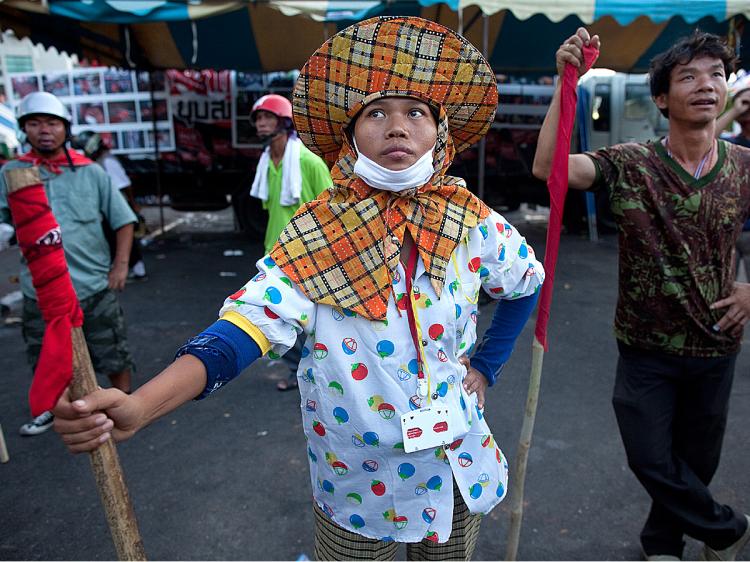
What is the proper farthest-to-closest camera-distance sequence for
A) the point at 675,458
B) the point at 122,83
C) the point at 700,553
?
the point at 122,83 → the point at 700,553 → the point at 675,458

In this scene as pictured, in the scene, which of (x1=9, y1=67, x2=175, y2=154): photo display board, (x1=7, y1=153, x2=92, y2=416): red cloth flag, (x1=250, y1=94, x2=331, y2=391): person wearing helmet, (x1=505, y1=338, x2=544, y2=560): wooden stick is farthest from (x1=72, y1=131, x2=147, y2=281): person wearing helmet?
(x1=7, y1=153, x2=92, y2=416): red cloth flag

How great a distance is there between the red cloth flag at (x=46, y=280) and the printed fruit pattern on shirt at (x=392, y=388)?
1.08ft

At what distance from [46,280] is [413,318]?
0.80m

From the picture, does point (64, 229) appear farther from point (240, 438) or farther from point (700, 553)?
point (700, 553)

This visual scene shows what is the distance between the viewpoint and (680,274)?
2.12 m

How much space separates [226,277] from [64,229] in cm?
400

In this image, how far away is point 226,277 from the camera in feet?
24.1

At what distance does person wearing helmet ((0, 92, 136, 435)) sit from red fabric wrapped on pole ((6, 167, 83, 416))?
2380mm

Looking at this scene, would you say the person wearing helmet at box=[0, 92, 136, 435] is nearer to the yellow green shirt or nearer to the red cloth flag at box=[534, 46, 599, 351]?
the yellow green shirt

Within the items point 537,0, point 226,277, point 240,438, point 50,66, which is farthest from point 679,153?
point 50,66

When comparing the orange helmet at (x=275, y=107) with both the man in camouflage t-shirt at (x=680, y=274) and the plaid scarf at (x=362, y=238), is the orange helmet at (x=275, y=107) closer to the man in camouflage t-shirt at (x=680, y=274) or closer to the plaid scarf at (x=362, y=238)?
the man in camouflage t-shirt at (x=680, y=274)

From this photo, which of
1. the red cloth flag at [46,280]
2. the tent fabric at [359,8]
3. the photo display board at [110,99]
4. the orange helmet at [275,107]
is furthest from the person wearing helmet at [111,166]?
the red cloth flag at [46,280]

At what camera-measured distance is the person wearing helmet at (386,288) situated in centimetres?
141

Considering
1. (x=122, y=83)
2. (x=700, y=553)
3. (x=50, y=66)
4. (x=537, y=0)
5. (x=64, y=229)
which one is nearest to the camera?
(x=700, y=553)
